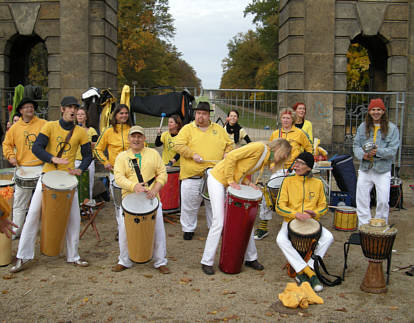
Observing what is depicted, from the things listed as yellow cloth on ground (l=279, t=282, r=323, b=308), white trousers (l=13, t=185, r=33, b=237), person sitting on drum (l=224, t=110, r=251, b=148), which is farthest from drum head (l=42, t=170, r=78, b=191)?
person sitting on drum (l=224, t=110, r=251, b=148)

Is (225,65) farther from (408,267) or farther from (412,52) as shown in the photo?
(408,267)

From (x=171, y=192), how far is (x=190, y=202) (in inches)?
35.9

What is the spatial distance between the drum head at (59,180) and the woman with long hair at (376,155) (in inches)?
166

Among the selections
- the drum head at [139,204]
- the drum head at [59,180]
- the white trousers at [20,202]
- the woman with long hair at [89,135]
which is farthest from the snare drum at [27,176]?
the woman with long hair at [89,135]

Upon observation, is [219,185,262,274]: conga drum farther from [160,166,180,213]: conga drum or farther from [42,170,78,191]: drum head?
[160,166,180,213]: conga drum

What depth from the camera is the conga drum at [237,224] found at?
16.6 ft

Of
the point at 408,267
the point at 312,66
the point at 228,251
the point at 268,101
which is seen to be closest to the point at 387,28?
the point at 312,66

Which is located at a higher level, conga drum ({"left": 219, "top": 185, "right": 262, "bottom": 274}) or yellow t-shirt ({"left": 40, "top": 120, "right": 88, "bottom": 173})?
yellow t-shirt ({"left": 40, "top": 120, "right": 88, "bottom": 173})

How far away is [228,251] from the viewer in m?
5.25

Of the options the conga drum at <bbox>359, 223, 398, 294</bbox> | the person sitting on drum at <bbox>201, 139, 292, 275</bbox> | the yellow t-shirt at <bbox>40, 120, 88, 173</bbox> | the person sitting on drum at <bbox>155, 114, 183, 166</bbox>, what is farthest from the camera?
the person sitting on drum at <bbox>155, 114, 183, 166</bbox>

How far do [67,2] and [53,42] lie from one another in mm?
1212

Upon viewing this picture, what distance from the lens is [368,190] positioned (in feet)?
22.3

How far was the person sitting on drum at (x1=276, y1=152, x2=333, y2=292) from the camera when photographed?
5008mm

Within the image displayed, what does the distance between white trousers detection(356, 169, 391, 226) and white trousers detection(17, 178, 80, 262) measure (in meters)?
4.25
